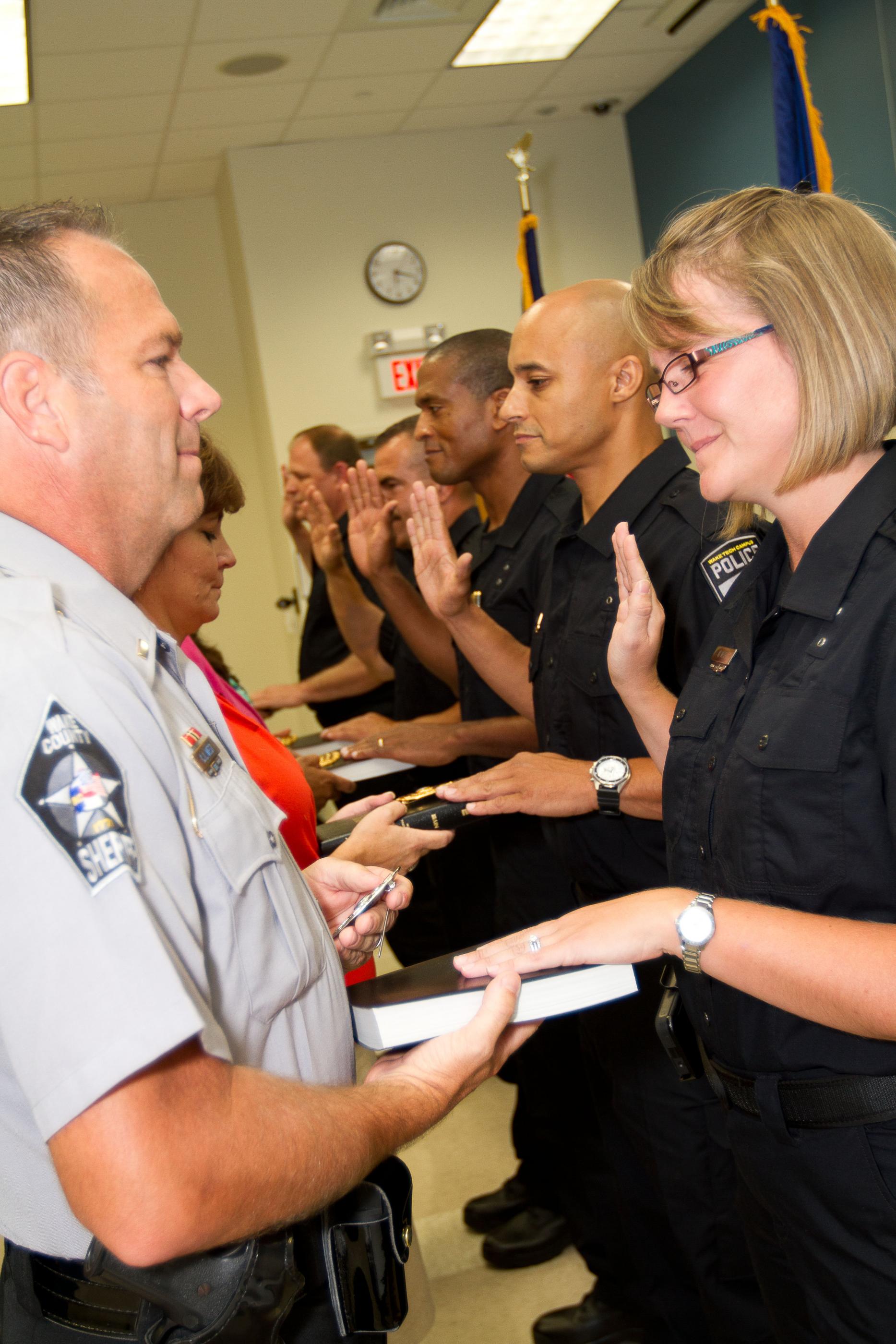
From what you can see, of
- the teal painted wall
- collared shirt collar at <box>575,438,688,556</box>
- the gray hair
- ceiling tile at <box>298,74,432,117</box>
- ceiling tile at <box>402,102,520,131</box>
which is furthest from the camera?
ceiling tile at <box>402,102,520,131</box>

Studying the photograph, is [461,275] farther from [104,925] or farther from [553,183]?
[104,925]

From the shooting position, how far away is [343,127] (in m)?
5.68

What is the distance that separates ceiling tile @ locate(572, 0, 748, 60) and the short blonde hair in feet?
14.4

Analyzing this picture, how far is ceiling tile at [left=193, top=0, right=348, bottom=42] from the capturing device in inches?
163

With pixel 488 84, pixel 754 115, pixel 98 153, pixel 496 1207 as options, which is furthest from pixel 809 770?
pixel 98 153

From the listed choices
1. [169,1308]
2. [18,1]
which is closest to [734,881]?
[169,1308]

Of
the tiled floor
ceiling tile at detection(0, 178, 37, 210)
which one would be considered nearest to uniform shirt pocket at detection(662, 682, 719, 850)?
the tiled floor

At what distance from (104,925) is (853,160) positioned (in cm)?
488

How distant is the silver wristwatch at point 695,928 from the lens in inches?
41.8

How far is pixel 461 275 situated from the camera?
6.10 meters

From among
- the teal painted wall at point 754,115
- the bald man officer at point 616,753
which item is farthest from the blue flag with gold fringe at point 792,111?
the bald man officer at point 616,753

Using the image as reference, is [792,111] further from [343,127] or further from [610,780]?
[610,780]

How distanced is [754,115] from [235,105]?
8.23 ft

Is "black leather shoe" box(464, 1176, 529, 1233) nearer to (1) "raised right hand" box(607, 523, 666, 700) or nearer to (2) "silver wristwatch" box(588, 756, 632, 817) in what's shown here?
(2) "silver wristwatch" box(588, 756, 632, 817)
